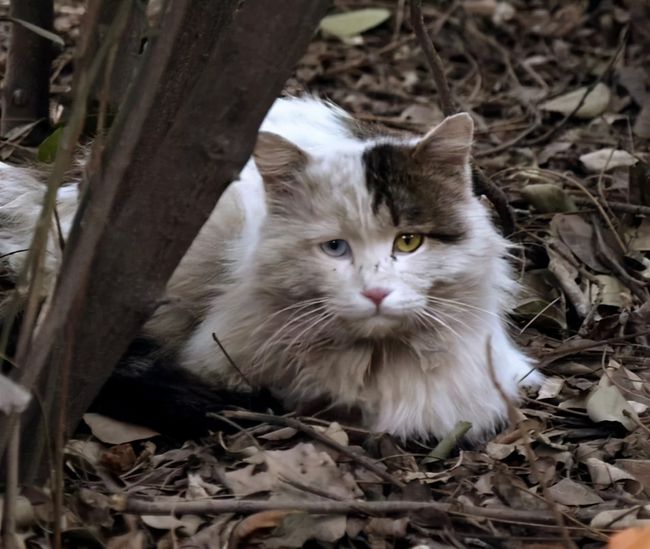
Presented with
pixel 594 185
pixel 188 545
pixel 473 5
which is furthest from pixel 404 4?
pixel 188 545

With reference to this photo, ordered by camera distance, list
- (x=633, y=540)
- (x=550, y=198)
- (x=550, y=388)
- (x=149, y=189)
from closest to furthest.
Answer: (x=633, y=540)
(x=149, y=189)
(x=550, y=388)
(x=550, y=198)

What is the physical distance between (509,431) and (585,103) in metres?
2.61

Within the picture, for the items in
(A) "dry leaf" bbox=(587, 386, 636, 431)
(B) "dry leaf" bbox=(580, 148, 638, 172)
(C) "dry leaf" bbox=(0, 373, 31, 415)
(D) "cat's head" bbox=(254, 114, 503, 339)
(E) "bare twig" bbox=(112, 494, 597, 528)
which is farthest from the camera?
Result: (B) "dry leaf" bbox=(580, 148, 638, 172)

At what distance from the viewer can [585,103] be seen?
4984 mm

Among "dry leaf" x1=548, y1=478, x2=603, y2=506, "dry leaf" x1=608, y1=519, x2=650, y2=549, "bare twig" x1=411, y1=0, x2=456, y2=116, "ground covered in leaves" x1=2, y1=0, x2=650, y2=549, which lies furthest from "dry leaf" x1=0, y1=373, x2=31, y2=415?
"bare twig" x1=411, y1=0, x2=456, y2=116

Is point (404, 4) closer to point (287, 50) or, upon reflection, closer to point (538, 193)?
point (538, 193)

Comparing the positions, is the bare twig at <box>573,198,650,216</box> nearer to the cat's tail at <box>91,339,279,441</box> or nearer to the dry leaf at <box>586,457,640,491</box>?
the dry leaf at <box>586,457,640,491</box>

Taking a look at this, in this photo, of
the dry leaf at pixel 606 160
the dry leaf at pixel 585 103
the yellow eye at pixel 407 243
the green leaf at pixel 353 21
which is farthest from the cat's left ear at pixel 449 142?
the green leaf at pixel 353 21

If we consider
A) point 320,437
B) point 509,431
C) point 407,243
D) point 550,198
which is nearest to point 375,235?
point 407,243

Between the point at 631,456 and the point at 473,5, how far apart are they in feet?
13.0

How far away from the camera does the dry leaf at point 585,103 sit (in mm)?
4941

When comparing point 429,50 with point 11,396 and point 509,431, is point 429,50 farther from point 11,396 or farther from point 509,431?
point 11,396

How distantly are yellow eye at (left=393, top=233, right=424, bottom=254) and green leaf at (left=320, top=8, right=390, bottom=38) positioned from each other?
319cm

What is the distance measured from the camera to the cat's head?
256 cm
